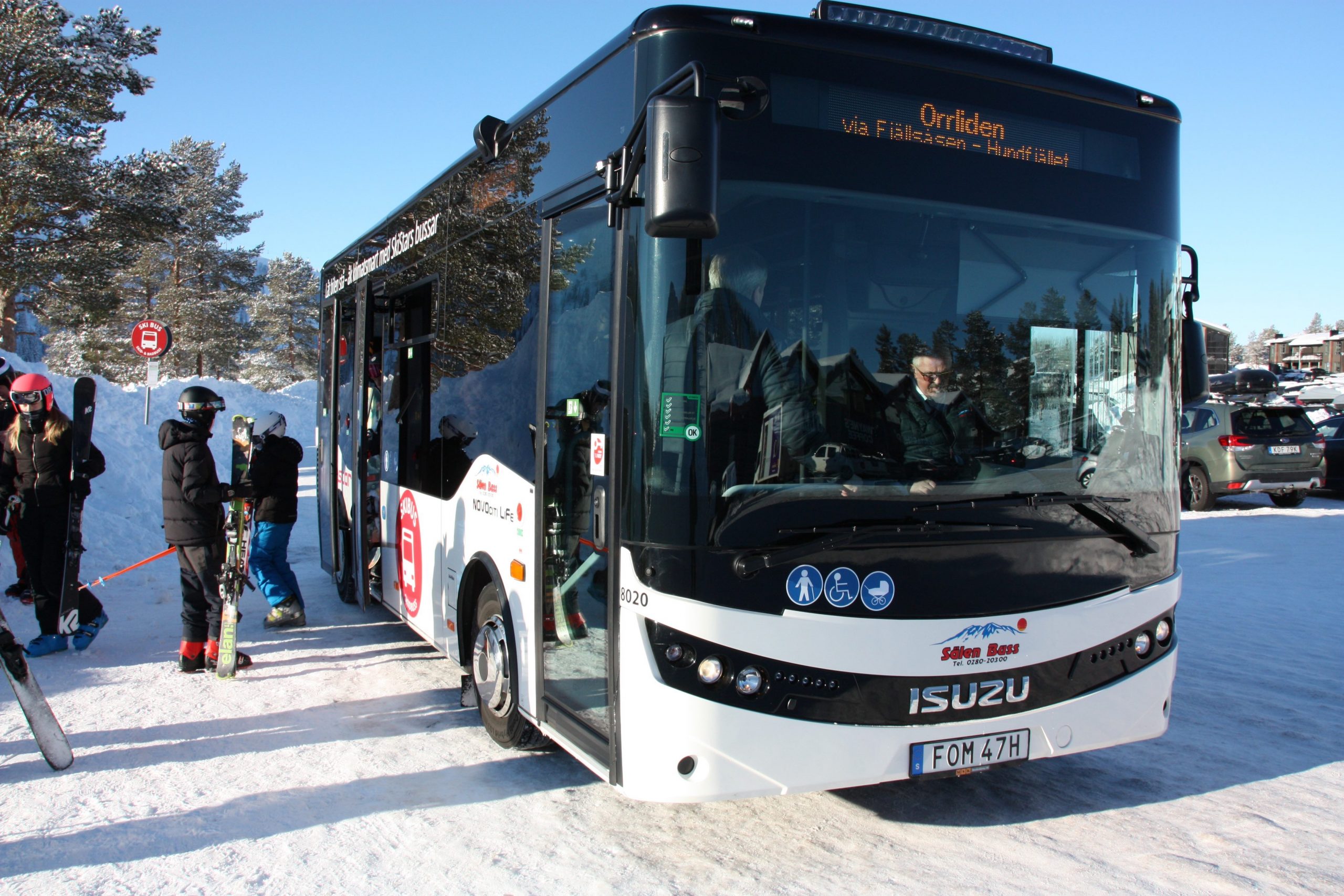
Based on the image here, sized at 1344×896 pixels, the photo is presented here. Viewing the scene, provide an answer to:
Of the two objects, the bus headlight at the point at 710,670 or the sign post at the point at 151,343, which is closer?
the bus headlight at the point at 710,670

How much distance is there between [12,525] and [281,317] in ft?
173

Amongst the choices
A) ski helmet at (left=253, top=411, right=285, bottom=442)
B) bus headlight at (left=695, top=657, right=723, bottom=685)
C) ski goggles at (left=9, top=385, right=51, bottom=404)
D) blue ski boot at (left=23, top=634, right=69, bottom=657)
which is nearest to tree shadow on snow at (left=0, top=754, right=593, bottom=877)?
bus headlight at (left=695, top=657, right=723, bottom=685)

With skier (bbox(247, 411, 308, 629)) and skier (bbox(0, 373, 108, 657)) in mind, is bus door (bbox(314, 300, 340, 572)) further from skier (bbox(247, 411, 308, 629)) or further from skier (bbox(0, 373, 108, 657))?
skier (bbox(0, 373, 108, 657))

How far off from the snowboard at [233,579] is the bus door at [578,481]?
3.16 meters

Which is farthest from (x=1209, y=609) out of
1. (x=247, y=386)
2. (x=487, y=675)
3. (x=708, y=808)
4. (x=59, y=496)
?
(x=247, y=386)

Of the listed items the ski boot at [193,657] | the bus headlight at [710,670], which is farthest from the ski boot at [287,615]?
the bus headlight at [710,670]

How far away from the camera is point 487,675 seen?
4910 millimetres

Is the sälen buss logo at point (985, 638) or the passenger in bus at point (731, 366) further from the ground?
the passenger in bus at point (731, 366)

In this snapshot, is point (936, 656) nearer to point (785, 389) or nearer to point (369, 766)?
point (785, 389)

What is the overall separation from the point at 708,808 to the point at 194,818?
228 cm

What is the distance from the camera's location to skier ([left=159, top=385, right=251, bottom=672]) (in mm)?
6477

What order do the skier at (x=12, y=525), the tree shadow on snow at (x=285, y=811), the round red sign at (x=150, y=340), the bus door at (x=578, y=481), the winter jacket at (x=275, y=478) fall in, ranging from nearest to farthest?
the bus door at (x=578, y=481), the tree shadow on snow at (x=285, y=811), the skier at (x=12, y=525), the winter jacket at (x=275, y=478), the round red sign at (x=150, y=340)

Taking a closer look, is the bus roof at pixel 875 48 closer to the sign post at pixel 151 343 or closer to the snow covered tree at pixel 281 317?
the sign post at pixel 151 343

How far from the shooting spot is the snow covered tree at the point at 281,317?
183ft
